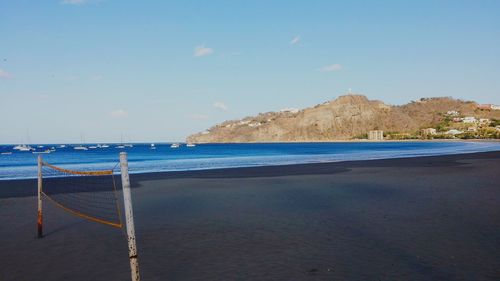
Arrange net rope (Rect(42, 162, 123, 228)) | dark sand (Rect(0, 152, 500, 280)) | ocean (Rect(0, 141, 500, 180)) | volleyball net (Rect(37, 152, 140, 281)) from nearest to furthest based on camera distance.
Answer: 1. dark sand (Rect(0, 152, 500, 280))
2. volleyball net (Rect(37, 152, 140, 281))
3. net rope (Rect(42, 162, 123, 228))
4. ocean (Rect(0, 141, 500, 180))

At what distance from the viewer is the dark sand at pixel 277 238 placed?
23.6ft

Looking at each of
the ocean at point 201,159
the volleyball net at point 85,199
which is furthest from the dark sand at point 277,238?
the ocean at point 201,159

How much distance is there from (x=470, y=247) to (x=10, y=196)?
19.5 meters

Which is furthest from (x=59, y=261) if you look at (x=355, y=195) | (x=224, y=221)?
(x=355, y=195)

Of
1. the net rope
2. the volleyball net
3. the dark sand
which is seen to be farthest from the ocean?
the dark sand

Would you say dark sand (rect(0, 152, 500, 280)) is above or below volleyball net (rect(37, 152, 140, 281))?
below

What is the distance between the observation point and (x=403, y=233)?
9578 mm

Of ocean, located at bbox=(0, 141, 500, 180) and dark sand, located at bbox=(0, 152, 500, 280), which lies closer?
dark sand, located at bbox=(0, 152, 500, 280)

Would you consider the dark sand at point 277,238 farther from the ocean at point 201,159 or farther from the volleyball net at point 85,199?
the ocean at point 201,159

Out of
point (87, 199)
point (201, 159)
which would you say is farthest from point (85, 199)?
point (201, 159)

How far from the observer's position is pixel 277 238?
9492 mm

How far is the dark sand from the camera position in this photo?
720cm

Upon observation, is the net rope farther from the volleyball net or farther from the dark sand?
the dark sand

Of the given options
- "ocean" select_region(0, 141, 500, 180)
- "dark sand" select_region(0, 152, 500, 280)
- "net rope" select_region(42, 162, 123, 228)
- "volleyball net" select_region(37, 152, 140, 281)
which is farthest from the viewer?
"ocean" select_region(0, 141, 500, 180)
